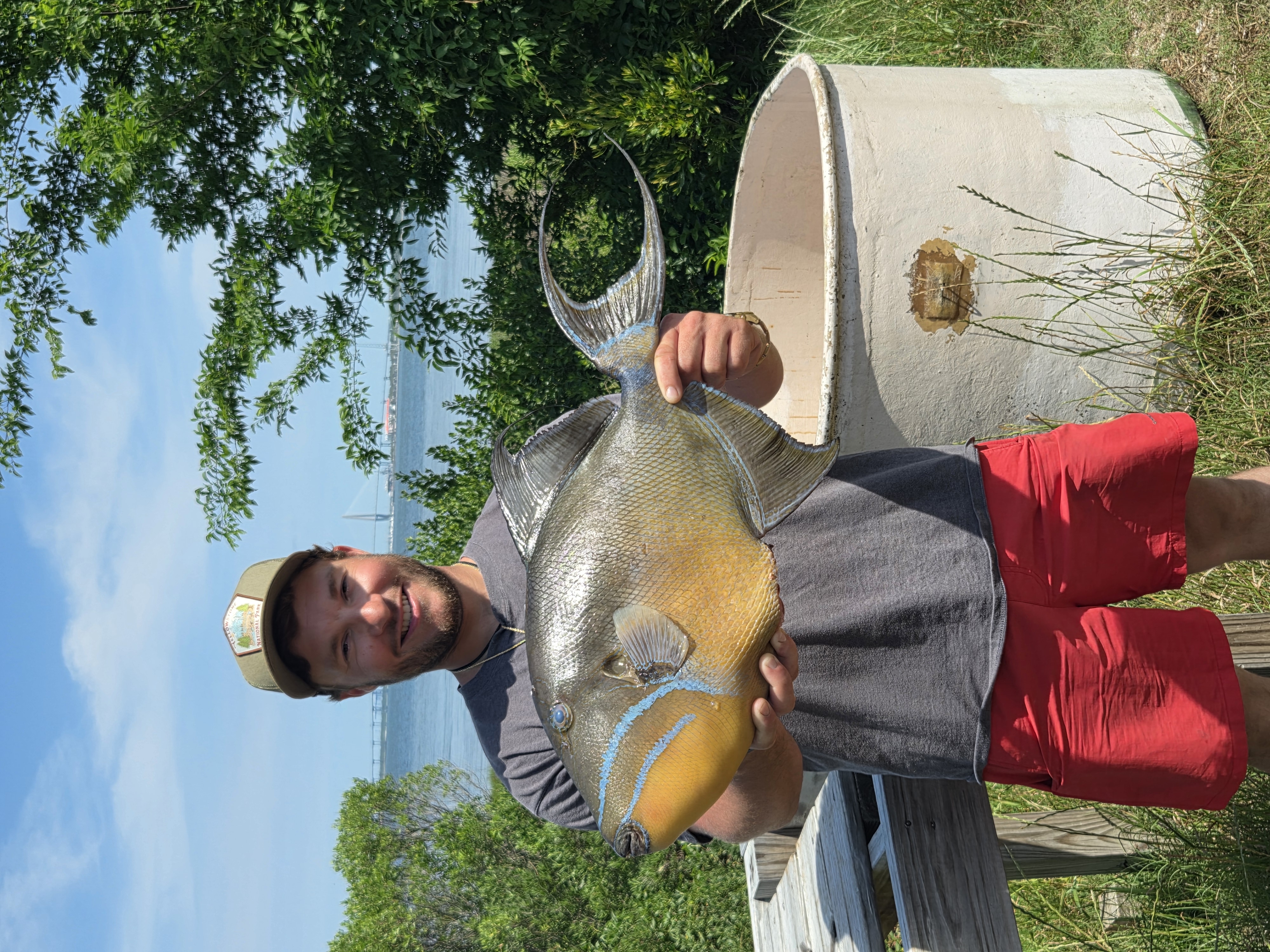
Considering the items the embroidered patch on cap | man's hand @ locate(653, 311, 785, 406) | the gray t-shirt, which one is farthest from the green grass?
the embroidered patch on cap

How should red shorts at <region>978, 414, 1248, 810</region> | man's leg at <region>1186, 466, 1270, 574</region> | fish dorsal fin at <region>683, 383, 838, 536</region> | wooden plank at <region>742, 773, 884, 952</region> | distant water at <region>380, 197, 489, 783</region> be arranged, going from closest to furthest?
fish dorsal fin at <region>683, 383, 838, 536</region>, red shorts at <region>978, 414, 1248, 810</region>, man's leg at <region>1186, 466, 1270, 574</region>, wooden plank at <region>742, 773, 884, 952</region>, distant water at <region>380, 197, 489, 783</region>

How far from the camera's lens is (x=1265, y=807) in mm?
3125

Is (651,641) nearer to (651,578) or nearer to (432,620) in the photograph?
(651,578)

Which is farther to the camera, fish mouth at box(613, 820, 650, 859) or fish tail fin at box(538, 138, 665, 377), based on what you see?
fish tail fin at box(538, 138, 665, 377)

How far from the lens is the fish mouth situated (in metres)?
1.53

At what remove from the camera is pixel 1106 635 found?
2.26 meters

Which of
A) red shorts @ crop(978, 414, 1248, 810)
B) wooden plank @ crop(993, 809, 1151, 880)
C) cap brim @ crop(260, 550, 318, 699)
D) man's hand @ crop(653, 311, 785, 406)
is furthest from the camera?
wooden plank @ crop(993, 809, 1151, 880)

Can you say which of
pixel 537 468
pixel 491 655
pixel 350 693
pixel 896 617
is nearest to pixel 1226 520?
pixel 896 617

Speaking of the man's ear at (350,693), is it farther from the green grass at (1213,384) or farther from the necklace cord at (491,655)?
the green grass at (1213,384)

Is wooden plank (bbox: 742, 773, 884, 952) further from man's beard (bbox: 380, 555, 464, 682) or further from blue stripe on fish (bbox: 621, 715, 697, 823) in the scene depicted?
blue stripe on fish (bbox: 621, 715, 697, 823)


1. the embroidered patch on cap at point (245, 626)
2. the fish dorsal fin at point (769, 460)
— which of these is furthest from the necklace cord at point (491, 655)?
the fish dorsal fin at point (769, 460)

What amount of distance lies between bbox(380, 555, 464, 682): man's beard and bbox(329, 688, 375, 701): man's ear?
0.57ft

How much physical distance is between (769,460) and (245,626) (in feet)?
6.11

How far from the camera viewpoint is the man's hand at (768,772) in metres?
1.64
